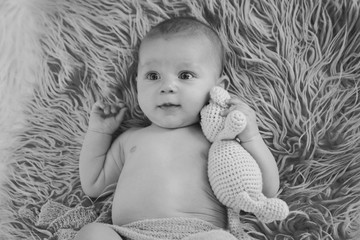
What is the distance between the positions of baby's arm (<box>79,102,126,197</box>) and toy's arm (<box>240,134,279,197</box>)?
0.38m

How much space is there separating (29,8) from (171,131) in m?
0.60

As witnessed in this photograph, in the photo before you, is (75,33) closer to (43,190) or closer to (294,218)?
(43,190)

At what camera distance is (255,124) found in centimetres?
145

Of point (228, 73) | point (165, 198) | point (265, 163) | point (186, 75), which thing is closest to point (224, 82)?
point (228, 73)

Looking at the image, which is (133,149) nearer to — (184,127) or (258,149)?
(184,127)

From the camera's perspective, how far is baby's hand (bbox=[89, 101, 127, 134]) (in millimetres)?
1573

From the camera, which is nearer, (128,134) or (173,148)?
(173,148)

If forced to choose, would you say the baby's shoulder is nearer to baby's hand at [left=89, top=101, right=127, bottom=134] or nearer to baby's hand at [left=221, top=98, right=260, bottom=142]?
baby's hand at [left=89, top=101, right=127, bottom=134]

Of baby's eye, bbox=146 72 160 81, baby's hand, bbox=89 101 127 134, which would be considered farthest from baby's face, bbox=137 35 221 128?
baby's hand, bbox=89 101 127 134

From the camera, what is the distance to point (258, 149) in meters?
1.43

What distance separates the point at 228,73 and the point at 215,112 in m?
0.20

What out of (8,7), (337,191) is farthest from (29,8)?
(337,191)

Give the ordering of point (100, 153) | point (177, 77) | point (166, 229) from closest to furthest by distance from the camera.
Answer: point (166, 229) < point (177, 77) < point (100, 153)

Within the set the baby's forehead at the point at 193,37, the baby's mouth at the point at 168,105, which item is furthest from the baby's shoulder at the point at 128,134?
the baby's forehead at the point at 193,37
